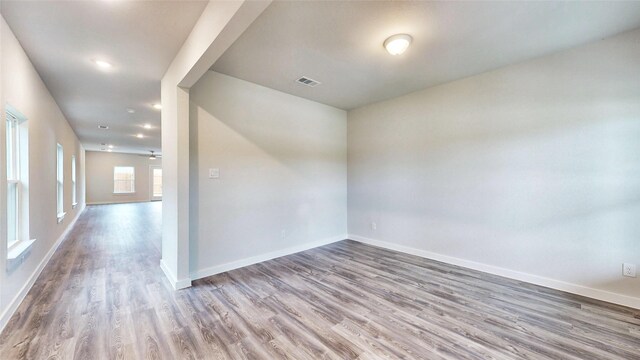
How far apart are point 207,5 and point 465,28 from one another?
86.7 inches

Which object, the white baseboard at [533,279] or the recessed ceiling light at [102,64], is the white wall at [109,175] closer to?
the recessed ceiling light at [102,64]

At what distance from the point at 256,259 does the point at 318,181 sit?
1.64m

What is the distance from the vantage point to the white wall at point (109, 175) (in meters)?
10.8

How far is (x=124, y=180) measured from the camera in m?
11.6

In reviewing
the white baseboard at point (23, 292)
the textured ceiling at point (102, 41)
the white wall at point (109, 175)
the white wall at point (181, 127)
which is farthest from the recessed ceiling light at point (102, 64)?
the white wall at point (109, 175)

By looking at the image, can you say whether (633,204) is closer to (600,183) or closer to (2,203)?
(600,183)

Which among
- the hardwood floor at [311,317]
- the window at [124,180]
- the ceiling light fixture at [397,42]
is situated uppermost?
the ceiling light fixture at [397,42]

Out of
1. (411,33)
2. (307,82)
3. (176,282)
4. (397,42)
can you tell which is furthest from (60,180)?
(411,33)

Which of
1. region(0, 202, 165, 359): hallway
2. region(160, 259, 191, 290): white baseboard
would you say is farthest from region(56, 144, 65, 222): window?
region(160, 259, 191, 290): white baseboard

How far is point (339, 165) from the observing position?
4.70 m

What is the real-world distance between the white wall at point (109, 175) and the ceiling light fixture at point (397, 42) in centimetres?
1343

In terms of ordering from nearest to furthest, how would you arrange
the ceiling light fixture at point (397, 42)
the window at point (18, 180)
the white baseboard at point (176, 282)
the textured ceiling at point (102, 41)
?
the textured ceiling at point (102, 41)
the ceiling light fixture at point (397, 42)
the window at point (18, 180)
the white baseboard at point (176, 282)

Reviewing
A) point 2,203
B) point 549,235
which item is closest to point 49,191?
point 2,203

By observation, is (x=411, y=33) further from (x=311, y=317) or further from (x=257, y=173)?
(x=311, y=317)
